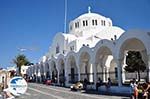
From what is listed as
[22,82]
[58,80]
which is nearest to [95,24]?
[58,80]

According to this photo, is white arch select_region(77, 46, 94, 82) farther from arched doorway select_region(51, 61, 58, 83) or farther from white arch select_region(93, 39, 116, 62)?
arched doorway select_region(51, 61, 58, 83)

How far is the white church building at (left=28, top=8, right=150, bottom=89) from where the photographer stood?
124 feet

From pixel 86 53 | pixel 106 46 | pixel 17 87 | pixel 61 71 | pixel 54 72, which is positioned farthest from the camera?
pixel 54 72

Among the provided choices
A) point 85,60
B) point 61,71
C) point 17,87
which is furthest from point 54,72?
point 17,87

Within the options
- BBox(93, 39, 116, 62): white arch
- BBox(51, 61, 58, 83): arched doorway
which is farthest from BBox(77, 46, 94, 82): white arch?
BBox(51, 61, 58, 83): arched doorway

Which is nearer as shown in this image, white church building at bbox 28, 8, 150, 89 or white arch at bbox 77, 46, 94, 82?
white church building at bbox 28, 8, 150, 89

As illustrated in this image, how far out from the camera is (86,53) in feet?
148

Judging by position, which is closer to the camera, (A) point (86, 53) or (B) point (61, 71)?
(A) point (86, 53)

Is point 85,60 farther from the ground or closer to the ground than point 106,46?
closer to the ground

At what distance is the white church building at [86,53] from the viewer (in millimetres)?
37812

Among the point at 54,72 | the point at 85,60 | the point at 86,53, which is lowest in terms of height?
the point at 54,72

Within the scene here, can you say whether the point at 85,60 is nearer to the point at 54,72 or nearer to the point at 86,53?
the point at 86,53

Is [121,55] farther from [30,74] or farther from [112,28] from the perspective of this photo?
[30,74]

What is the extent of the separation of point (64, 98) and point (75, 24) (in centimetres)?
4050
